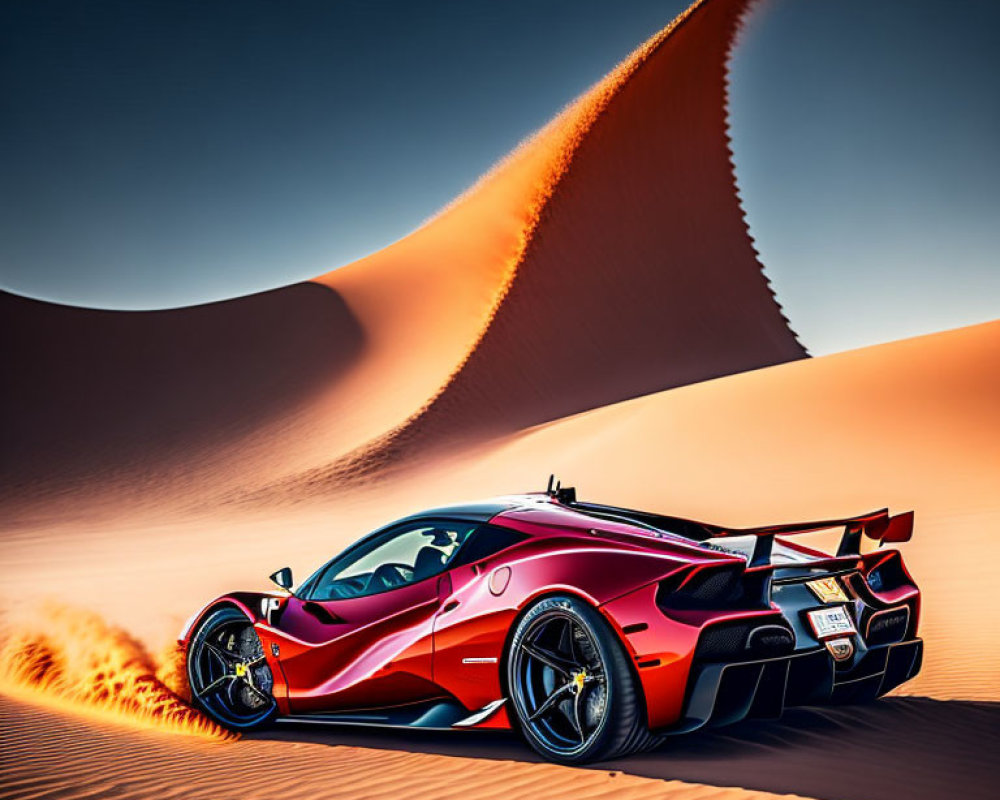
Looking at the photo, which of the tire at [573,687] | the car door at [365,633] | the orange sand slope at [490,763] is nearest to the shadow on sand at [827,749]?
the orange sand slope at [490,763]

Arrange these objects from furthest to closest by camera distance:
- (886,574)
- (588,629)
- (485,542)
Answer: (886,574) < (485,542) < (588,629)

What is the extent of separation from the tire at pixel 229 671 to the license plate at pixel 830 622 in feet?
10.1

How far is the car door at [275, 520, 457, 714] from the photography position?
5.04 metres

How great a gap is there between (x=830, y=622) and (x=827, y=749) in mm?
709

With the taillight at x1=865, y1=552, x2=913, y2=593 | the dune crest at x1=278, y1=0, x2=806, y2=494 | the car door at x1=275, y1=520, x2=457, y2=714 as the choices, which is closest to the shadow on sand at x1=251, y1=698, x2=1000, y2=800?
the car door at x1=275, y1=520, x2=457, y2=714

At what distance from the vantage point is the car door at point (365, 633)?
16.5 ft

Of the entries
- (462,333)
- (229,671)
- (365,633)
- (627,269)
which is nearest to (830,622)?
(365,633)

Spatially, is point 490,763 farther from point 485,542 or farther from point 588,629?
point 485,542

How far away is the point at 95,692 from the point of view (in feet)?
21.6

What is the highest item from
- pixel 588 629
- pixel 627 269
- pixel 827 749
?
pixel 627 269

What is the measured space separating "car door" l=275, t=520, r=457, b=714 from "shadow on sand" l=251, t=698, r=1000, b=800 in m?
0.33

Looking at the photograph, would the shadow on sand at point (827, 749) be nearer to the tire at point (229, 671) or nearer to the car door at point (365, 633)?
the tire at point (229, 671)

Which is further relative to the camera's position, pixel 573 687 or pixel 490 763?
pixel 490 763

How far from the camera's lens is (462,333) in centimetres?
5066
